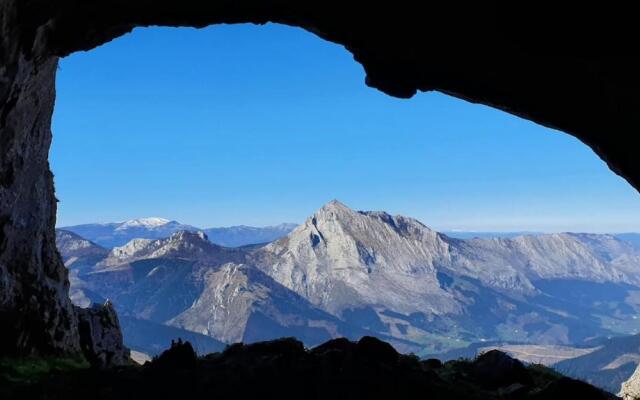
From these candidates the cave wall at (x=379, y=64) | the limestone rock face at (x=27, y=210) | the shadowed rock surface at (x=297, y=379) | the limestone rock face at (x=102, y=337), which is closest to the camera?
the shadowed rock surface at (x=297, y=379)

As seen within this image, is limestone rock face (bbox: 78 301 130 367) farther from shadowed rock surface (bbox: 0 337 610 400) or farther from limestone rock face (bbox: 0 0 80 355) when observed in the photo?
shadowed rock surface (bbox: 0 337 610 400)

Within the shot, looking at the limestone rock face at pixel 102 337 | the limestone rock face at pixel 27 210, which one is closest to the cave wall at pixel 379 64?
the limestone rock face at pixel 27 210

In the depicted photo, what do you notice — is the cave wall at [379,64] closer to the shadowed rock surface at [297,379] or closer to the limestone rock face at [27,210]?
the limestone rock face at [27,210]

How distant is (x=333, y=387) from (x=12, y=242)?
21.9 metres

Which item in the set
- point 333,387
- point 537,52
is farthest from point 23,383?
point 537,52

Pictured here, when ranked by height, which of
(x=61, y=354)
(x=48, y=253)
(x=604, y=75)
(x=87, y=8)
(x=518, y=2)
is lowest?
Result: (x=61, y=354)

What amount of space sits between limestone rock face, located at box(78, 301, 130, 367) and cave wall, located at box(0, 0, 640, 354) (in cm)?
216

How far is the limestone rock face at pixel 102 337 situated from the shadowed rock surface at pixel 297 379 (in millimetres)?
12081

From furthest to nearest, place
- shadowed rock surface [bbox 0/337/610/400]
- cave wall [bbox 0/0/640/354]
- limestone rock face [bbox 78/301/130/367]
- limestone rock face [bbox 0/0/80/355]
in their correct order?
1. limestone rock face [bbox 78/301/130/367]
2. limestone rock face [bbox 0/0/80/355]
3. cave wall [bbox 0/0/640/354]
4. shadowed rock surface [bbox 0/337/610/400]

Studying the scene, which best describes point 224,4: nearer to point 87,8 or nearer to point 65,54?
point 87,8

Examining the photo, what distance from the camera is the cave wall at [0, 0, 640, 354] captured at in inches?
969

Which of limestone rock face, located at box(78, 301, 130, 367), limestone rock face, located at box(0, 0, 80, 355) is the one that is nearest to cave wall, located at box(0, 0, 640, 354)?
limestone rock face, located at box(0, 0, 80, 355)

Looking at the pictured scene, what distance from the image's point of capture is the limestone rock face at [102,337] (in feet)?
121

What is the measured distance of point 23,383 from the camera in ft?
75.8
